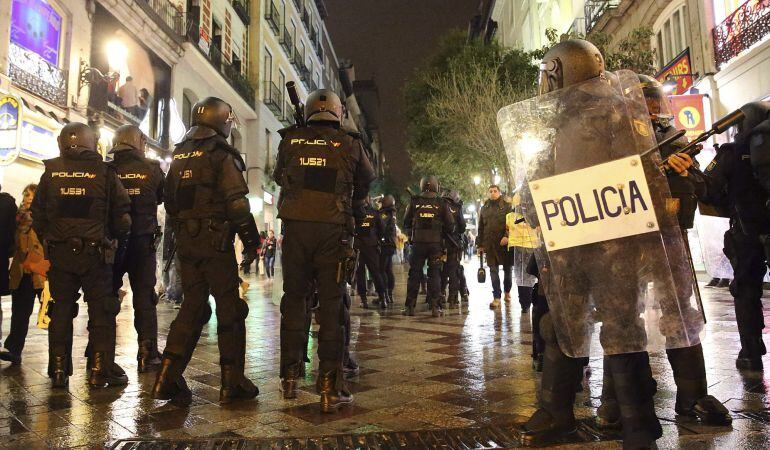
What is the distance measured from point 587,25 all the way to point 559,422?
22402mm

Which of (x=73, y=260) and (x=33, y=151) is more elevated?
(x=33, y=151)

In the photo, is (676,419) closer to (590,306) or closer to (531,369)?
(590,306)

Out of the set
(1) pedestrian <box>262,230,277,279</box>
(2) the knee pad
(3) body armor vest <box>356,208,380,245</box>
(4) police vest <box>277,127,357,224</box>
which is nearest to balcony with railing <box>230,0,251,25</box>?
(1) pedestrian <box>262,230,277,279</box>

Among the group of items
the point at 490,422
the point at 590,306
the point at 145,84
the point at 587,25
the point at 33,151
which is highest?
the point at 587,25

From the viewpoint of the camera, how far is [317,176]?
3.68 m

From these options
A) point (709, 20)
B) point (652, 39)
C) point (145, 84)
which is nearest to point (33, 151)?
point (145, 84)

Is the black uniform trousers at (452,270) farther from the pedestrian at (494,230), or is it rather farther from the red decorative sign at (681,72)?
the red decorative sign at (681,72)

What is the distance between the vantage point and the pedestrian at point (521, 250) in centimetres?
323

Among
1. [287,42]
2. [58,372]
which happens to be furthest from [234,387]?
[287,42]

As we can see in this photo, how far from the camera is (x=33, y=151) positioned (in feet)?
38.0

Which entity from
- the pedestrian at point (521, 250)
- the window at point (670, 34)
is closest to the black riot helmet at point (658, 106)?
the pedestrian at point (521, 250)

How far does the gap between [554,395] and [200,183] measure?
8.26 ft

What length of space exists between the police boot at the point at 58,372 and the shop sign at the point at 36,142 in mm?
8637

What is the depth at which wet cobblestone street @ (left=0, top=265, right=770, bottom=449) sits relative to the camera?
3.00 m
